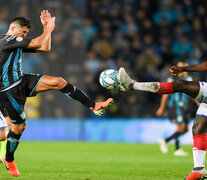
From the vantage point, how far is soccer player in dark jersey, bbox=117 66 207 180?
594 cm

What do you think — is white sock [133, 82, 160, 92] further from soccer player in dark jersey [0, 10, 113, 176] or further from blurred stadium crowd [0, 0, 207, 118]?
blurred stadium crowd [0, 0, 207, 118]

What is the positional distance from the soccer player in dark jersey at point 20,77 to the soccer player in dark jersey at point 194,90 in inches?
23.4

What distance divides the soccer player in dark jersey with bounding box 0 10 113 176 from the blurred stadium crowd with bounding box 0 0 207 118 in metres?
8.31

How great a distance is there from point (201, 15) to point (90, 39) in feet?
14.6

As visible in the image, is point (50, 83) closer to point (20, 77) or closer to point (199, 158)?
point (20, 77)

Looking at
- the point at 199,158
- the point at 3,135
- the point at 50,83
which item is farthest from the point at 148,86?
the point at 3,135

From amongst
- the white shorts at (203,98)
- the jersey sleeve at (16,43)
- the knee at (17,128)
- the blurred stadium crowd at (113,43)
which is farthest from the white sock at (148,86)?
the blurred stadium crowd at (113,43)

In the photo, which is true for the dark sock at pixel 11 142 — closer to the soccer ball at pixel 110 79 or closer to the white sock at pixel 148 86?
the soccer ball at pixel 110 79

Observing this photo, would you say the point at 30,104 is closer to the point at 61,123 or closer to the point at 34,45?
the point at 61,123

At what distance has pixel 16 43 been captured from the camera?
647 cm

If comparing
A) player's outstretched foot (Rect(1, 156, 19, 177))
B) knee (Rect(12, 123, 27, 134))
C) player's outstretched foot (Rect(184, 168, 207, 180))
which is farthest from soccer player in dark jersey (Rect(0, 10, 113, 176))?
player's outstretched foot (Rect(184, 168, 207, 180))

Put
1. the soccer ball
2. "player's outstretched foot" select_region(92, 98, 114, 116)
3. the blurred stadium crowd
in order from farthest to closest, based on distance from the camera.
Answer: the blurred stadium crowd → "player's outstretched foot" select_region(92, 98, 114, 116) → the soccer ball

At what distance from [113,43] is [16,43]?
39.8 ft

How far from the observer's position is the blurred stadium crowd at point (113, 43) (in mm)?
16453
